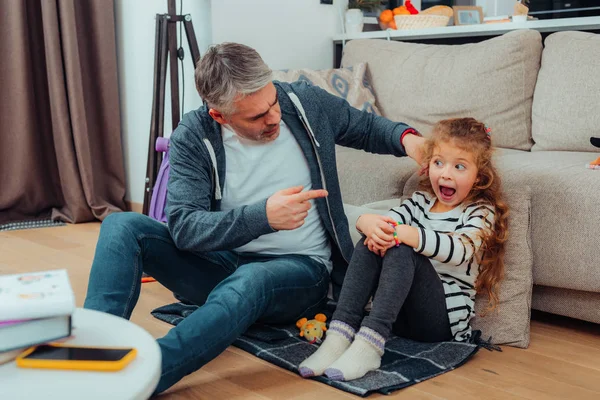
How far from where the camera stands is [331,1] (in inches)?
139

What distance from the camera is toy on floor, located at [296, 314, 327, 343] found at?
1931 millimetres

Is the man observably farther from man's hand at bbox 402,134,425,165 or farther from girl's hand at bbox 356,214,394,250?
girl's hand at bbox 356,214,394,250

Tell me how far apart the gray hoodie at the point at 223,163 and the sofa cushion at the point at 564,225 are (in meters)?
0.40

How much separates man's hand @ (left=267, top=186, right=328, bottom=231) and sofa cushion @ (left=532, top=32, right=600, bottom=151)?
4.11 feet

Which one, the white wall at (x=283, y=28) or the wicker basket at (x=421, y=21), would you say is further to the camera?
the wicker basket at (x=421, y=21)

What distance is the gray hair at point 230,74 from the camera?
67.2 inches

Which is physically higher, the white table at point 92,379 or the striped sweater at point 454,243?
the white table at point 92,379

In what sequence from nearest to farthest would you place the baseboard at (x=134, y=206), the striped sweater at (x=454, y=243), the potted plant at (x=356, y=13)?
1. the striped sweater at (x=454, y=243)
2. the potted plant at (x=356, y=13)
3. the baseboard at (x=134, y=206)

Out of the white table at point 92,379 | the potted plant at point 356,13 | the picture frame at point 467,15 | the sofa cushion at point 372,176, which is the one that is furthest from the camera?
the potted plant at point 356,13

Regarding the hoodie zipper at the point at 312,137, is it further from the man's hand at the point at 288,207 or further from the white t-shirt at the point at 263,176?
the man's hand at the point at 288,207

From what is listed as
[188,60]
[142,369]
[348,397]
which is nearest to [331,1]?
[188,60]

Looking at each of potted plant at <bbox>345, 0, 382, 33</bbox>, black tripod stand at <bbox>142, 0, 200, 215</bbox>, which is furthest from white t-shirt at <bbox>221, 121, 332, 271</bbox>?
potted plant at <bbox>345, 0, 382, 33</bbox>

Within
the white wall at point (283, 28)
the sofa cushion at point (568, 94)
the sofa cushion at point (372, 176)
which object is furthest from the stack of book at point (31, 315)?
the white wall at point (283, 28)

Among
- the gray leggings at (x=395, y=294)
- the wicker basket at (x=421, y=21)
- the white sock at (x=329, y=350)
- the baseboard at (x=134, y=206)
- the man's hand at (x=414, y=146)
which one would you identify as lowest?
the baseboard at (x=134, y=206)
